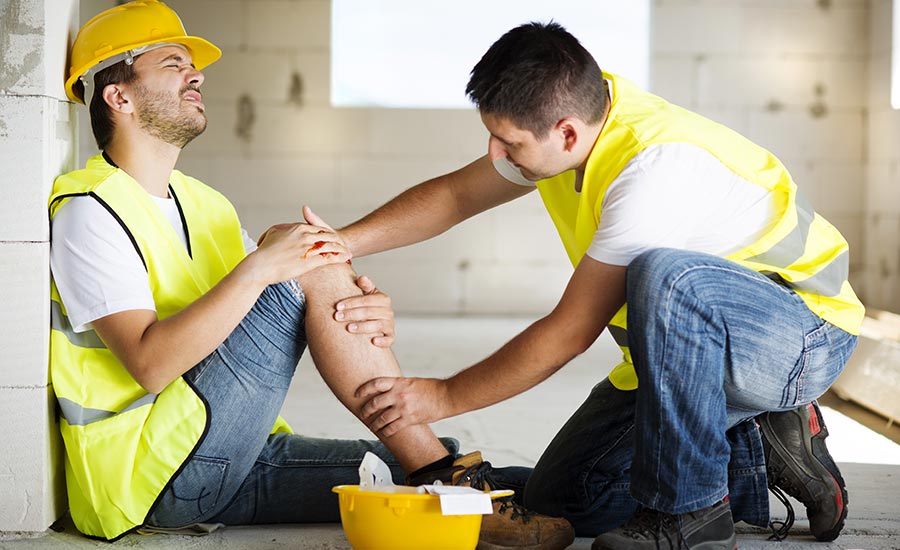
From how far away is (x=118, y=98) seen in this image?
209cm

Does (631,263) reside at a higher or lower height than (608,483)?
higher

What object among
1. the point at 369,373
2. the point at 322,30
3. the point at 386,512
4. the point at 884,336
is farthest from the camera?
the point at 322,30

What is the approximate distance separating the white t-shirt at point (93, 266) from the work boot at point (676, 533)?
0.93 m

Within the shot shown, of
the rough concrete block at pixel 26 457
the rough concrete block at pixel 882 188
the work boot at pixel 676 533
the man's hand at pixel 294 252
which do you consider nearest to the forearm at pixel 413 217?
the man's hand at pixel 294 252

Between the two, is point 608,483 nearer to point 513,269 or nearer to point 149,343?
point 149,343

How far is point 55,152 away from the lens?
79.3 inches

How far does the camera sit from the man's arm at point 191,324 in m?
1.80

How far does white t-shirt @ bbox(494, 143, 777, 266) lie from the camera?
1.74m

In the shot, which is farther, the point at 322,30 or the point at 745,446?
the point at 322,30

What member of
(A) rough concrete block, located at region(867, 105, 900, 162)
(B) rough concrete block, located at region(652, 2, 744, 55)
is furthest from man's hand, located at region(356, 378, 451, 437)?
(B) rough concrete block, located at region(652, 2, 744, 55)

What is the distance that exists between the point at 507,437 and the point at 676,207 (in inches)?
60.2

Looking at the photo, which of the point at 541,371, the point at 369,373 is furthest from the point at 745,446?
the point at 369,373

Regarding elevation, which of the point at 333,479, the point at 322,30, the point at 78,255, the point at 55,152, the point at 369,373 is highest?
the point at 322,30

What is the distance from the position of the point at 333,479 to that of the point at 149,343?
537mm
